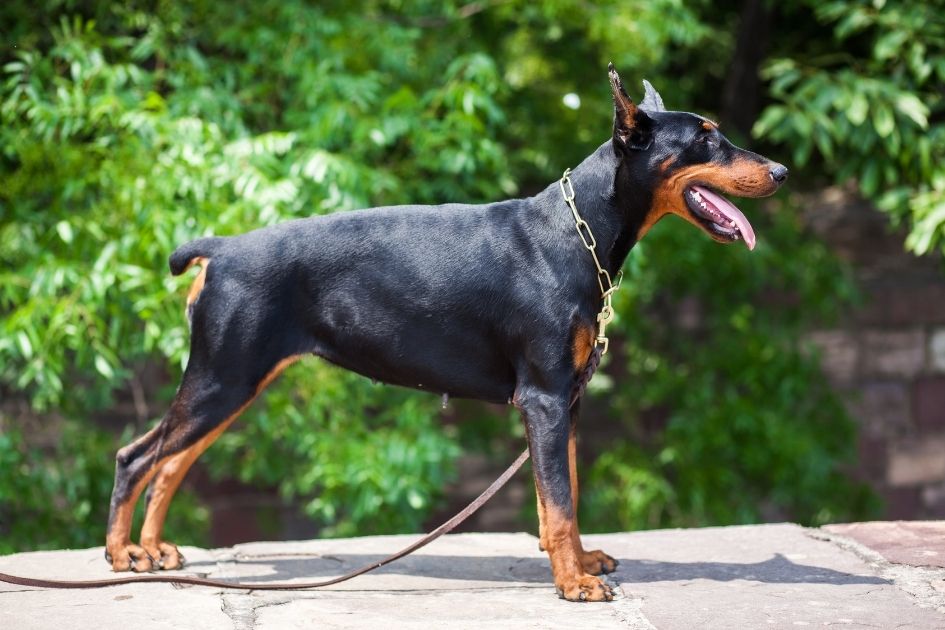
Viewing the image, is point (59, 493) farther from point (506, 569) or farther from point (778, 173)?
point (778, 173)

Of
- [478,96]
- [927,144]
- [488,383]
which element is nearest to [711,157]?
[488,383]

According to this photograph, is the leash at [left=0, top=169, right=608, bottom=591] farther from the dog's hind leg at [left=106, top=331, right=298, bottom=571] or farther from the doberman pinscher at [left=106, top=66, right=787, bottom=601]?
the dog's hind leg at [left=106, top=331, right=298, bottom=571]

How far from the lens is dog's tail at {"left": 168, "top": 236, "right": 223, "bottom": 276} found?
421cm

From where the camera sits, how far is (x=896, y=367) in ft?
31.6

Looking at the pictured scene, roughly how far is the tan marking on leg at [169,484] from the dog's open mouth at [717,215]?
1.50 metres

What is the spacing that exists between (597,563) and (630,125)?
61.5 inches

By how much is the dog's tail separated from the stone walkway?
1114 mm

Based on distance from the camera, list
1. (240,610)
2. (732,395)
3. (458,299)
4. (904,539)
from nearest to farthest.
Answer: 1. (240,610)
2. (458,299)
3. (904,539)
4. (732,395)

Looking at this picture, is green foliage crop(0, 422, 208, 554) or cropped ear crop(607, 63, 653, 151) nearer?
cropped ear crop(607, 63, 653, 151)

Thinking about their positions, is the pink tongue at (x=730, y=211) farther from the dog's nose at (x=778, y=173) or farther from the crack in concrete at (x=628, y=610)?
the crack in concrete at (x=628, y=610)

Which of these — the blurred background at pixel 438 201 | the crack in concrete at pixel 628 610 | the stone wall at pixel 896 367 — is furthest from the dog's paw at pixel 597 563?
the stone wall at pixel 896 367

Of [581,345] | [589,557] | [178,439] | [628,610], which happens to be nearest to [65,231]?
[178,439]

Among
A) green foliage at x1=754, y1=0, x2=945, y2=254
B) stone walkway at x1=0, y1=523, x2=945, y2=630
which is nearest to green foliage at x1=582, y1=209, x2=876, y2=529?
green foliage at x1=754, y1=0, x2=945, y2=254

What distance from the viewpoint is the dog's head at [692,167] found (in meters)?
3.82
